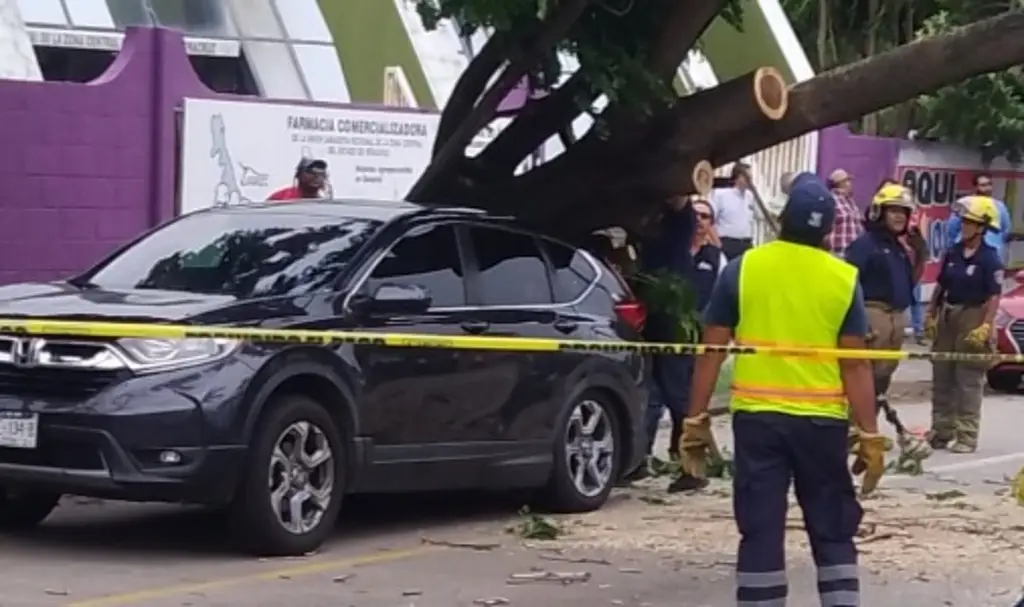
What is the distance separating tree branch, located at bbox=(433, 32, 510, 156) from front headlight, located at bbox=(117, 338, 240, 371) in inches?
159

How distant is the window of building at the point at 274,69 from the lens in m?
22.2

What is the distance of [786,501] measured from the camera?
25.4 feet

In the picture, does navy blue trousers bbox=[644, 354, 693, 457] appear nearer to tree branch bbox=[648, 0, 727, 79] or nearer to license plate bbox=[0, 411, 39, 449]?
tree branch bbox=[648, 0, 727, 79]

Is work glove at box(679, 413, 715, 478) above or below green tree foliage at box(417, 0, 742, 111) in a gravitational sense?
below

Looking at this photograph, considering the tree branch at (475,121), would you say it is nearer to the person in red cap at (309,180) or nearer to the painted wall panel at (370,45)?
the person in red cap at (309,180)

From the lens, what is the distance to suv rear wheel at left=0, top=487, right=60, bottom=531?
10.3m

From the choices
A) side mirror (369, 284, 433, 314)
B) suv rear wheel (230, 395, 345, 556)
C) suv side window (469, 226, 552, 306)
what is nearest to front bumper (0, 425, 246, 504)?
suv rear wheel (230, 395, 345, 556)

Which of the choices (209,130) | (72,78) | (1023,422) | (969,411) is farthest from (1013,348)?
(72,78)

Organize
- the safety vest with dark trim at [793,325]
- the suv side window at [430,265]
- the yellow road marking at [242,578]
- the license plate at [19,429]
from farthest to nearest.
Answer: the suv side window at [430,265] → the license plate at [19,429] → the yellow road marking at [242,578] → the safety vest with dark trim at [793,325]

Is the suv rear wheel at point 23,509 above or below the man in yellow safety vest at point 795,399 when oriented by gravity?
below

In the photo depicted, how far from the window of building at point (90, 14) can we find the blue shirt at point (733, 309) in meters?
13.7

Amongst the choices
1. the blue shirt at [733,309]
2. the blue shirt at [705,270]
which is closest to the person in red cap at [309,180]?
the blue shirt at [705,270]

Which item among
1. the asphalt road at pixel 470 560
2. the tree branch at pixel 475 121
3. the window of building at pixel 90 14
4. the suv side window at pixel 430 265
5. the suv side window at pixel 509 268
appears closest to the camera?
the asphalt road at pixel 470 560

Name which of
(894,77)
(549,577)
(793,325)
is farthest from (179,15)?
(793,325)
